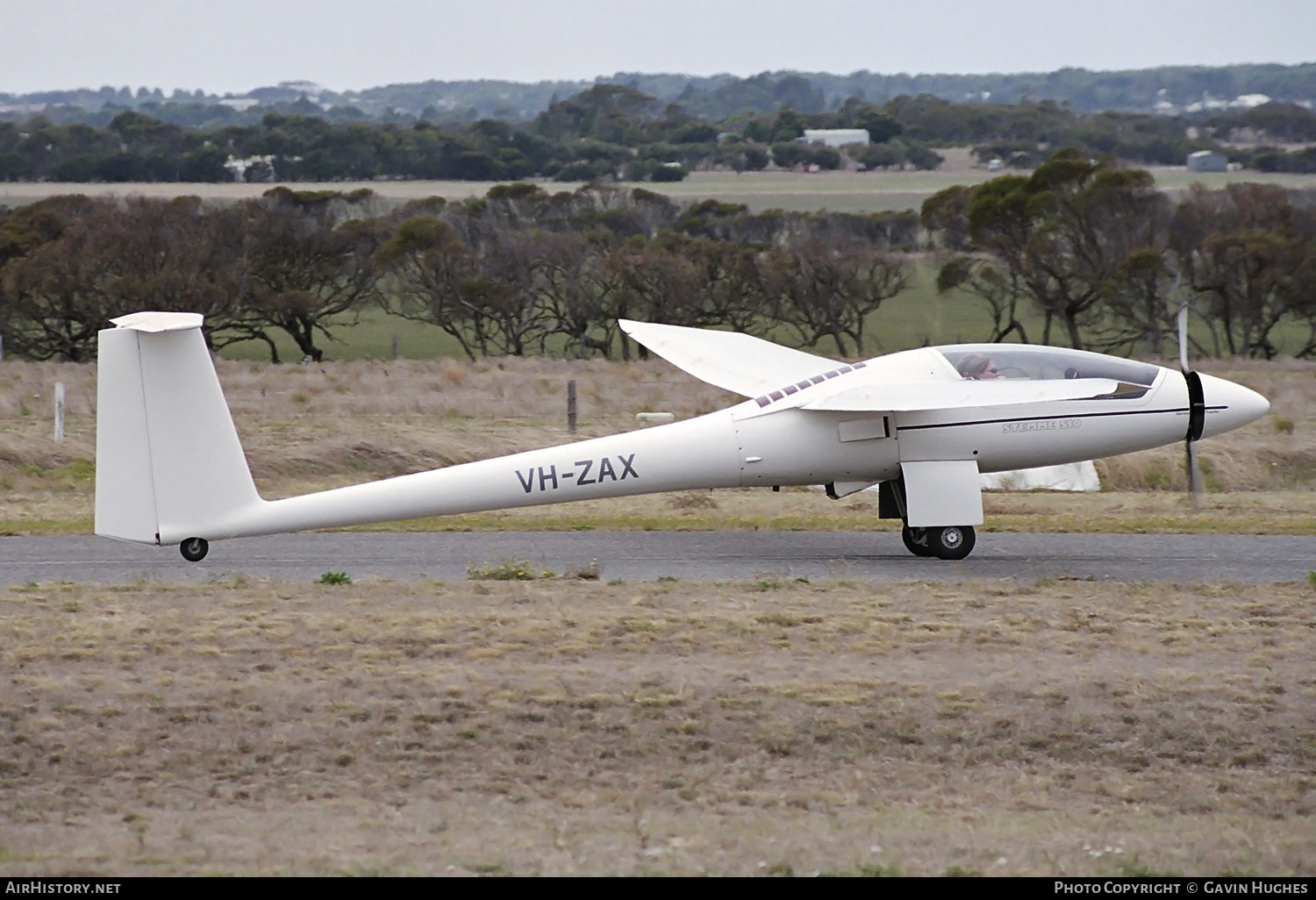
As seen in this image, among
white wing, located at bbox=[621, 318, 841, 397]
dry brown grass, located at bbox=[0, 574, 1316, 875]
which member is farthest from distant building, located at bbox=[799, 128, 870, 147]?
dry brown grass, located at bbox=[0, 574, 1316, 875]

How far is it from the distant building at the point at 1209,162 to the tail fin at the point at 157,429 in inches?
5044

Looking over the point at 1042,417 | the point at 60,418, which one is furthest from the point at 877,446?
the point at 60,418

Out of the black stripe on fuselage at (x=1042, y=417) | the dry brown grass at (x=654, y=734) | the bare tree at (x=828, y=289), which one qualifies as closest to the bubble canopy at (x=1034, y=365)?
the black stripe on fuselage at (x=1042, y=417)

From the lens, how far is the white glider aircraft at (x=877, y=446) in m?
15.3

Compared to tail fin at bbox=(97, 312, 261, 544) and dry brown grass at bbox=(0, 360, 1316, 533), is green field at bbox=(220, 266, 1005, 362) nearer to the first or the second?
dry brown grass at bbox=(0, 360, 1316, 533)

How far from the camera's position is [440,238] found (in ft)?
176

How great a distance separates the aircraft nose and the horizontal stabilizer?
1140mm

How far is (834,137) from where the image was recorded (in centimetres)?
16225

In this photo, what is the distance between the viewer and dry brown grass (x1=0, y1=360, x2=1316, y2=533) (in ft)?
65.5

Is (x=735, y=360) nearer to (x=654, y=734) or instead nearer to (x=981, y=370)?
(x=981, y=370)

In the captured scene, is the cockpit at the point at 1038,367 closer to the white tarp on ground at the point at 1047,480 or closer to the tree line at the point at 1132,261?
the white tarp on ground at the point at 1047,480

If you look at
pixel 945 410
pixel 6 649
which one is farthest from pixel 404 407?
pixel 6 649

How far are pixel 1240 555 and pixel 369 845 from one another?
1166 cm

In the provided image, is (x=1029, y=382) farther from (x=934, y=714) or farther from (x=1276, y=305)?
(x=1276, y=305)
